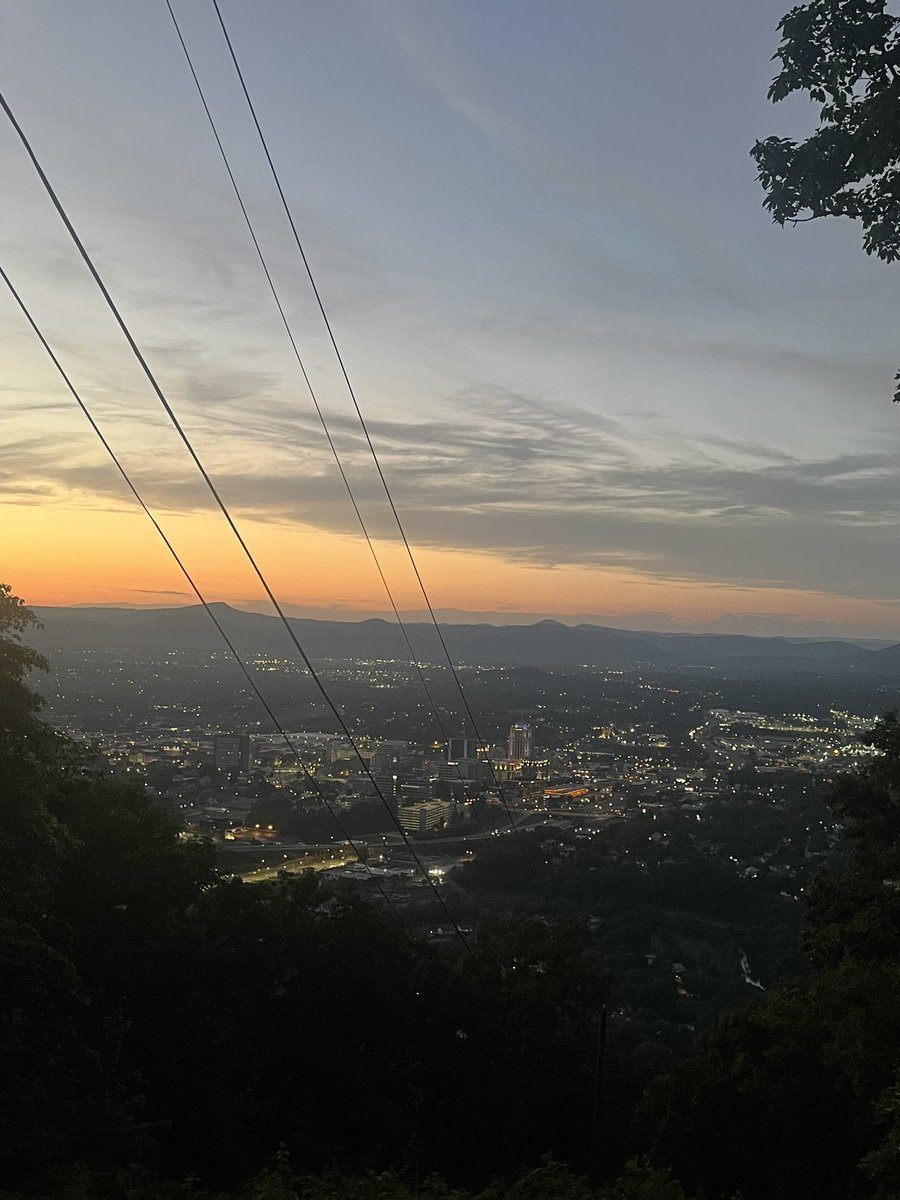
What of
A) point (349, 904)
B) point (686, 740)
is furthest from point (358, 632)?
point (349, 904)

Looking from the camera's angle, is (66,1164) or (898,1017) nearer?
(66,1164)

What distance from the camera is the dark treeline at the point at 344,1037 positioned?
664 centimetres

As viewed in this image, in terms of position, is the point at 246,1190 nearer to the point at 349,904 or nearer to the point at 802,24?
the point at 349,904

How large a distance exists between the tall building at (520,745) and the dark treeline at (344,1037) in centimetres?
4401

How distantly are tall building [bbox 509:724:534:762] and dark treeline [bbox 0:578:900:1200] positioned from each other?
44006 millimetres

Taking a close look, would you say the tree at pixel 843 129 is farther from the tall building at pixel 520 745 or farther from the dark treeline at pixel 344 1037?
the tall building at pixel 520 745

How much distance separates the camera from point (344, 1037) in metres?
10.0

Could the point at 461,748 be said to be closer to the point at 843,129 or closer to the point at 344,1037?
the point at 344,1037

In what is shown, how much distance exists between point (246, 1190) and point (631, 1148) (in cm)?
585

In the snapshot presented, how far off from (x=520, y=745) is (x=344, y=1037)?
158 ft

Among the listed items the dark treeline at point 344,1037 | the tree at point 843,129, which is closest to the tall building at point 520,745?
the dark treeline at point 344,1037

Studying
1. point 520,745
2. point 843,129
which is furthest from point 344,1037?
point 520,745

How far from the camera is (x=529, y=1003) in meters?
11.1

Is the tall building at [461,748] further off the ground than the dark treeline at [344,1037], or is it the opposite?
the dark treeline at [344,1037]
